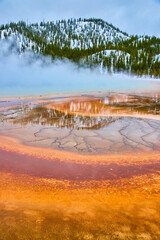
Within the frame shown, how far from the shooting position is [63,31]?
132m

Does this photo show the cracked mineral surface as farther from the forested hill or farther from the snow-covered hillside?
the snow-covered hillside

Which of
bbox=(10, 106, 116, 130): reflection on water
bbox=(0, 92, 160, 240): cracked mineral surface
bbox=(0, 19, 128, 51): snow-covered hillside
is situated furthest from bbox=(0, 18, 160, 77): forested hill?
bbox=(0, 92, 160, 240): cracked mineral surface

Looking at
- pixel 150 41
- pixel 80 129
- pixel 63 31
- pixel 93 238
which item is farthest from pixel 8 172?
pixel 63 31

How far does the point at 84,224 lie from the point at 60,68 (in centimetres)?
7617

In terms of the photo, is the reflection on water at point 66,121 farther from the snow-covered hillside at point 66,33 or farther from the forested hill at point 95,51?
the snow-covered hillside at point 66,33

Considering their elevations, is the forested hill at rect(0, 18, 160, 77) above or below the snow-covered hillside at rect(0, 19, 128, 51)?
below

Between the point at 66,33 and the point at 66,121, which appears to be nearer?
the point at 66,121

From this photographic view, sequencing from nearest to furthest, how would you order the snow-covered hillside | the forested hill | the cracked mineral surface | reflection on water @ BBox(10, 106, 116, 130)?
the cracked mineral surface < reflection on water @ BBox(10, 106, 116, 130) < the forested hill < the snow-covered hillside

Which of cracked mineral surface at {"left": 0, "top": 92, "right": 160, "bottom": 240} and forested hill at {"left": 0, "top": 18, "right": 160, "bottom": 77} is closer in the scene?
cracked mineral surface at {"left": 0, "top": 92, "right": 160, "bottom": 240}

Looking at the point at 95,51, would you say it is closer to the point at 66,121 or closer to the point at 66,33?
the point at 66,33

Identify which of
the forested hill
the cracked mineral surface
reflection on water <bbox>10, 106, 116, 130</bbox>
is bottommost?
the cracked mineral surface

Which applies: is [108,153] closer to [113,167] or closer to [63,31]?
[113,167]

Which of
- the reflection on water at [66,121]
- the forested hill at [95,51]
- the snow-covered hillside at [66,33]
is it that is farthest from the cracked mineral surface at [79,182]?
the snow-covered hillside at [66,33]

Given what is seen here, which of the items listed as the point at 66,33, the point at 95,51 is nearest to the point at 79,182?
the point at 95,51
